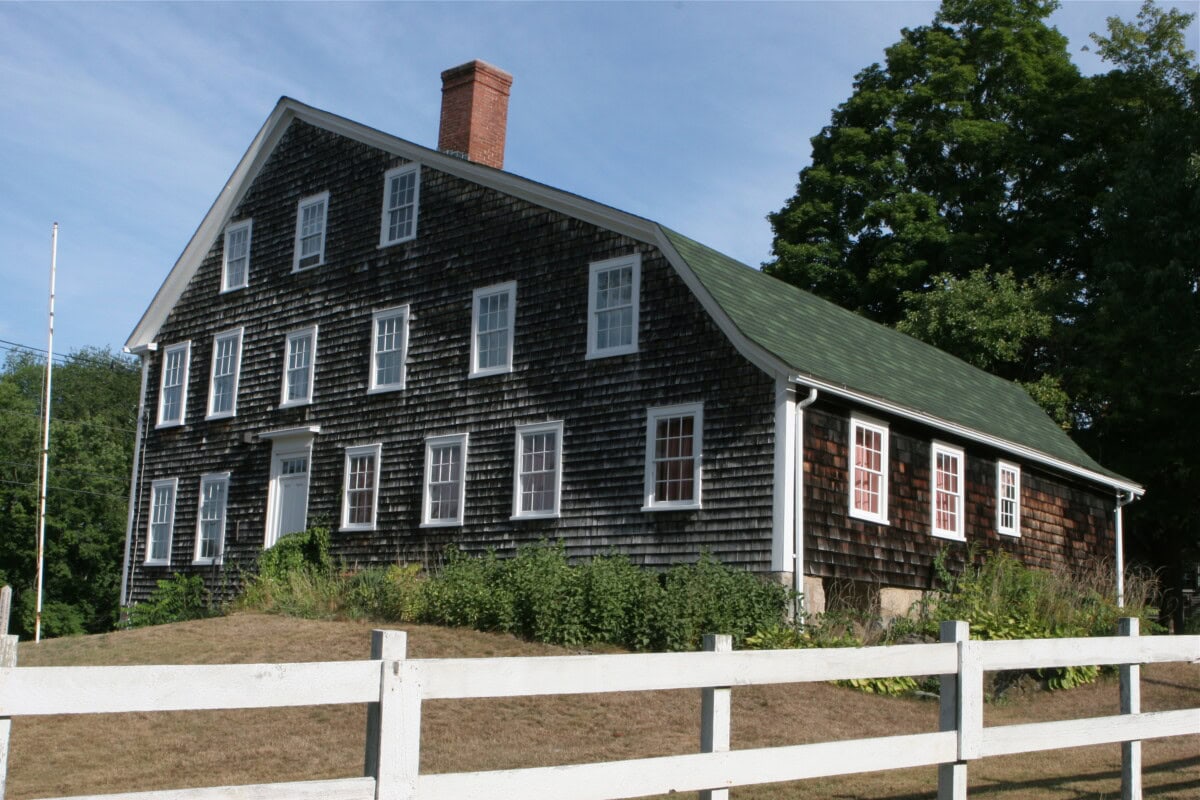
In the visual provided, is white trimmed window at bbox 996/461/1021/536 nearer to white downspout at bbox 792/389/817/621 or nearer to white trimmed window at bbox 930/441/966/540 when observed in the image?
white trimmed window at bbox 930/441/966/540

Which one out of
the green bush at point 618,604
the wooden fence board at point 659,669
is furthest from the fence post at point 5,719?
the green bush at point 618,604

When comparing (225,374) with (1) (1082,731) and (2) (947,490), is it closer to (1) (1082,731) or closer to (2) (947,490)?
(2) (947,490)

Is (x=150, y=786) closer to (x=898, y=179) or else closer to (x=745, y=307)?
(x=745, y=307)

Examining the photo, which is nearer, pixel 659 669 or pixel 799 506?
pixel 659 669

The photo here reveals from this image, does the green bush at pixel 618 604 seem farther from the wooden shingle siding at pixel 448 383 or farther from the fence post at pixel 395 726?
the fence post at pixel 395 726

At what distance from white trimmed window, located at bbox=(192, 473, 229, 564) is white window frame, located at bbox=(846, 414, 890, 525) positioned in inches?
534

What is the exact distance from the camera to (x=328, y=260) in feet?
83.0

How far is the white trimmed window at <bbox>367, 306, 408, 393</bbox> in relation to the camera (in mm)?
23406

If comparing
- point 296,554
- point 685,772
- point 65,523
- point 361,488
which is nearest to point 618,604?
point 361,488

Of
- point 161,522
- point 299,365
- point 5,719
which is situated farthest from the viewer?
point 161,522

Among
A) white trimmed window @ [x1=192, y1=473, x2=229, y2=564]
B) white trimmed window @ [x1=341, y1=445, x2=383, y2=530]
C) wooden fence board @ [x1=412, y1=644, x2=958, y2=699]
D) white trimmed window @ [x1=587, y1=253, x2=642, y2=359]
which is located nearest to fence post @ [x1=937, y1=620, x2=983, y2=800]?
wooden fence board @ [x1=412, y1=644, x2=958, y2=699]

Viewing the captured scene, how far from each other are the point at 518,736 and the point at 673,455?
800 centimetres

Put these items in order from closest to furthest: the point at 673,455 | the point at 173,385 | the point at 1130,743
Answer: the point at 1130,743 < the point at 673,455 < the point at 173,385

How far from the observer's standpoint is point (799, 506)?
1753cm
